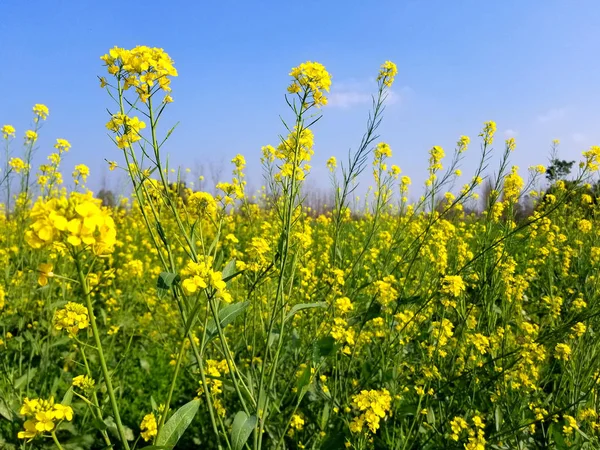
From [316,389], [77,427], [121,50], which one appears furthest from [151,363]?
[121,50]

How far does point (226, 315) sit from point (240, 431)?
318mm

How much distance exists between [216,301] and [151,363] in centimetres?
211

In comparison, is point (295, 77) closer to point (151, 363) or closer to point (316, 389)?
point (316, 389)

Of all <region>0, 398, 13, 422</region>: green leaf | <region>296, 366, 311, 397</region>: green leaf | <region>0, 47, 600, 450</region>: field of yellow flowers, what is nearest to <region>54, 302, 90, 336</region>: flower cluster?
<region>0, 47, 600, 450</region>: field of yellow flowers

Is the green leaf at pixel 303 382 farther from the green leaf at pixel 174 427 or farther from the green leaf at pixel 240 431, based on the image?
the green leaf at pixel 174 427

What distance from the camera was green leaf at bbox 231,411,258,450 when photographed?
1.22 metres

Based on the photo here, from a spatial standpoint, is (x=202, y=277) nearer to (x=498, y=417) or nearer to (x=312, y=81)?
(x=312, y=81)

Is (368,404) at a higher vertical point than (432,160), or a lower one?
lower

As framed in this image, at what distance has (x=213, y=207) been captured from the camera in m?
1.55

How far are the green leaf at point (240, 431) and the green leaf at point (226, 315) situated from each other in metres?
0.25

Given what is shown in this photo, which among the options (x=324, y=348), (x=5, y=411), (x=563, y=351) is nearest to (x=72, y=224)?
(x=324, y=348)

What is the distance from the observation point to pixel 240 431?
1.23 meters

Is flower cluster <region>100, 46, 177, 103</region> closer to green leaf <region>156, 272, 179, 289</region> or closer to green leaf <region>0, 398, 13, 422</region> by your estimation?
green leaf <region>156, 272, 179, 289</region>

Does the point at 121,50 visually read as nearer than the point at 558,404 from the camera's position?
Yes
